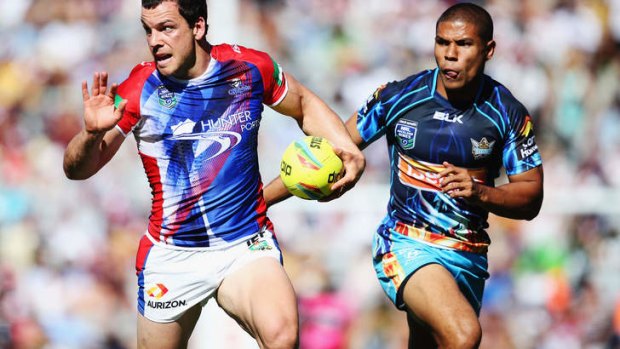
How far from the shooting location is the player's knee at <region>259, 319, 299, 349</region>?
6.22 m

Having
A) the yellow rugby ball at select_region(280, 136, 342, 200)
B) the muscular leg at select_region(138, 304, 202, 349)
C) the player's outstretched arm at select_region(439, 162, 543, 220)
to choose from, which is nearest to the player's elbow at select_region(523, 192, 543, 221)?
the player's outstretched arm at select_region(439, 162, 543, 220)

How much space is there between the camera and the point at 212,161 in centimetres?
671

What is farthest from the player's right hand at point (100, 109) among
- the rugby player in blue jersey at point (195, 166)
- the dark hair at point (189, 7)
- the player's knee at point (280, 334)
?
the player's knee at point (280, 334)

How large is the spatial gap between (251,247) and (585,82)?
7166mm

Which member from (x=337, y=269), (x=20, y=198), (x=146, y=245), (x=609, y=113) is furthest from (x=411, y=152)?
(x=20, y=198)

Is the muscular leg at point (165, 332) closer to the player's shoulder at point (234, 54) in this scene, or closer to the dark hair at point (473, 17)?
the player's shoulder at point (234, 54)

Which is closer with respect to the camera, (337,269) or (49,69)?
(337,269)

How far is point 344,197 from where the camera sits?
1202 cm

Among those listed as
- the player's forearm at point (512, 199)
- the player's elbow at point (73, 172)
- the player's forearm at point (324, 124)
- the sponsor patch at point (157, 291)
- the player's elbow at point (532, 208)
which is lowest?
the sponsor patch at point (157, 291)

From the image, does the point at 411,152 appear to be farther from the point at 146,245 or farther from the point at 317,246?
the point at 317,246

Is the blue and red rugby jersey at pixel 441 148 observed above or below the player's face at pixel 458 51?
below

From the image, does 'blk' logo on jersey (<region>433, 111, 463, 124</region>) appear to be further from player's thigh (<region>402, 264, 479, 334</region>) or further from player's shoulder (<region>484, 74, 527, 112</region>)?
player's thigh (<region>402, 264, 479, 334</region>)

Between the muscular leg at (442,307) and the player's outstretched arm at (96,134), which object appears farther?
the muscular leg at (442,307)

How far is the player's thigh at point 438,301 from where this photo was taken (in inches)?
259
